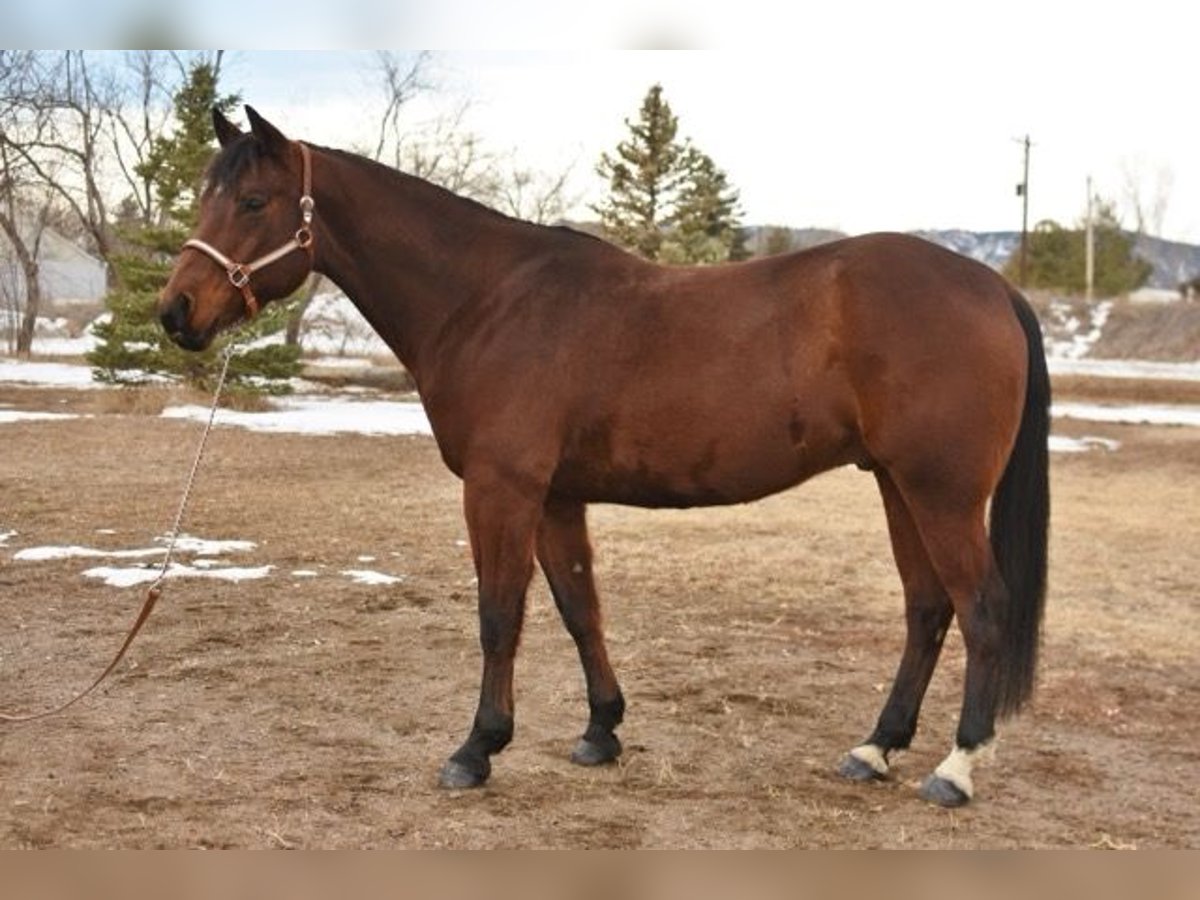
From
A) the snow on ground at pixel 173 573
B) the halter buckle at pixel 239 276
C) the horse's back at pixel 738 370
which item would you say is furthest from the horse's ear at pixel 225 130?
the snow on ground at pixel 173 573

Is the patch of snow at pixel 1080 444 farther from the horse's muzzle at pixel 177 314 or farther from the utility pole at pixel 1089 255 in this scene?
the utility pole at pixel 1089 255

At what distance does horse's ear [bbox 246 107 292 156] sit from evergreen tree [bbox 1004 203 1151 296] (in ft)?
136

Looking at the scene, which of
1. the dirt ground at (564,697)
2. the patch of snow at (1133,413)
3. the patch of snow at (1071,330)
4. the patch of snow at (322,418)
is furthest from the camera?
the patch of snow at (1071,330)

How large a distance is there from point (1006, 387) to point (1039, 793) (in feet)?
4.57

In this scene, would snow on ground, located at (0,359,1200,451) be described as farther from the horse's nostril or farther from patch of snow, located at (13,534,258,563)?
the horse's nostril

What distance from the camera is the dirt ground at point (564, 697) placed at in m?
3.43

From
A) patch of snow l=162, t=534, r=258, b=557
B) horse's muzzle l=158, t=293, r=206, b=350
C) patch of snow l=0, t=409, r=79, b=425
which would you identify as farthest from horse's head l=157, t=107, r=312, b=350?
patch of snow l=0, t=409, r=79, b=425

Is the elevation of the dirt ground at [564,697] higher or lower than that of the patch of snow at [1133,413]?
→ lower

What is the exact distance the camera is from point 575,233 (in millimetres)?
4051

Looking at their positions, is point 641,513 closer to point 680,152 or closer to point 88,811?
point 88,811

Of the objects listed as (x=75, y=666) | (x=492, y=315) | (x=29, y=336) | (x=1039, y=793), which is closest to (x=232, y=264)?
(x=492, y=315)

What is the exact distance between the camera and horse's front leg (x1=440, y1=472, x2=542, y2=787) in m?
3.63

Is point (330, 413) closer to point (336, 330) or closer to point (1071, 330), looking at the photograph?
point (336, 330)

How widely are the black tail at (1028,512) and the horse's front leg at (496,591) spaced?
63.0 inches
